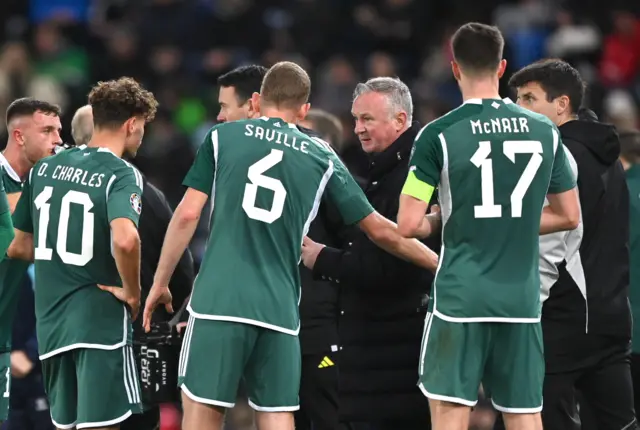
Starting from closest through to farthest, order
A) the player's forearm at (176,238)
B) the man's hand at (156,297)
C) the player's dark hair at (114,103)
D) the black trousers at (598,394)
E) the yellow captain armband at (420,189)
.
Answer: the yellow captain armband at (420,189) < the player's forearm at (176,238) < the man's hand at (156,297) < the player's dark hair at (114,103) < the black trousers at (598,394)

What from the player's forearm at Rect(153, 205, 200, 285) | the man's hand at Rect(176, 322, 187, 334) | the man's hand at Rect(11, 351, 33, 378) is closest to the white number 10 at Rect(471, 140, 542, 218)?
the player's forearm at Rect(153, 205, 200, 285)

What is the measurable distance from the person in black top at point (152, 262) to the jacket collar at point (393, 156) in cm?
128

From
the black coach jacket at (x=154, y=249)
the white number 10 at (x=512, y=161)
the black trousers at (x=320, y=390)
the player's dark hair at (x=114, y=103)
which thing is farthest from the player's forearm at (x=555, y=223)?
the black coach jacket at (x=154, y=249)

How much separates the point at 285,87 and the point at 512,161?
1227mm

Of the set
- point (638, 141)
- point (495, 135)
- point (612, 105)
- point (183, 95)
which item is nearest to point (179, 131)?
point (183, 95)

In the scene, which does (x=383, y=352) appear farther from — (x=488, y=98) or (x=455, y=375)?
(x=488, y=98)

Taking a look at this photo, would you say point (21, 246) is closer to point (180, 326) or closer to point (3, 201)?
point (3, 201)

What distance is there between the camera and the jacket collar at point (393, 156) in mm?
6820

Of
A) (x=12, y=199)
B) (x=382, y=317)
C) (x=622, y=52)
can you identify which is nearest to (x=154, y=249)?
(x=12, y=199)

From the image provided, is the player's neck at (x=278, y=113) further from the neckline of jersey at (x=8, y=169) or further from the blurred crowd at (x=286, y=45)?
the blurred crowd at (x=286, y=45)

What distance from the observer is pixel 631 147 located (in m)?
8.38

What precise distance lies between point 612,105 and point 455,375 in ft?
29.4

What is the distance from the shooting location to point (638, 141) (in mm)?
8367

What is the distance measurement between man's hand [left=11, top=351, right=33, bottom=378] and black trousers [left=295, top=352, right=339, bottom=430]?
201 centimetres
